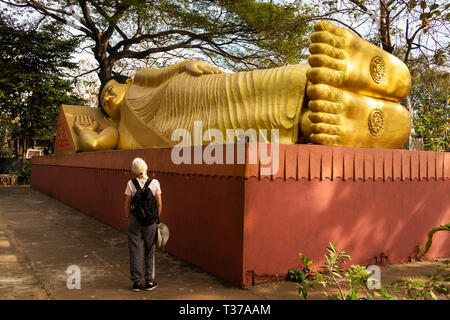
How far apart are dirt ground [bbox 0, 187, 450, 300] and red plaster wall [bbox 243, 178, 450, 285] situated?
0.66ft

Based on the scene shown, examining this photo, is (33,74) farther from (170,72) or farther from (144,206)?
(144,206)

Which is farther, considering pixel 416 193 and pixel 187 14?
pixel 187 14

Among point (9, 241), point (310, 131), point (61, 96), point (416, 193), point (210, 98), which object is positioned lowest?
point (9, 241)

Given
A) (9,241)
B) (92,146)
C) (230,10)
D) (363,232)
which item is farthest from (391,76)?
(230,10)

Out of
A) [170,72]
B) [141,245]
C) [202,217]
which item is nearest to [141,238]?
[141,245]

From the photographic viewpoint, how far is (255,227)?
10.5ft

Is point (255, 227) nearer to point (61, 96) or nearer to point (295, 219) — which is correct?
point (295, 219)

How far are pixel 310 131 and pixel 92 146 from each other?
4.97m

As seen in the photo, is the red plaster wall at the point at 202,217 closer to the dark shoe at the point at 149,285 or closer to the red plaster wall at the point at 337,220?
the red plaster wall at the point at 337,220

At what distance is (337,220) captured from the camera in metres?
3.65

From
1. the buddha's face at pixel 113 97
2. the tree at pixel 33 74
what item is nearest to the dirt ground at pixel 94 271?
the buddha's face at pixel 113 97

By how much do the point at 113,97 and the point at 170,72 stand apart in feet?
6.71

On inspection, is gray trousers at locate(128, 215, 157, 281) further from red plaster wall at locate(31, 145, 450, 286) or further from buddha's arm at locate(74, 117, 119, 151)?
buddha's arm at locate(74, 117, 119, 151)

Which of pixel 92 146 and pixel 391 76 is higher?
pixel 391 76
